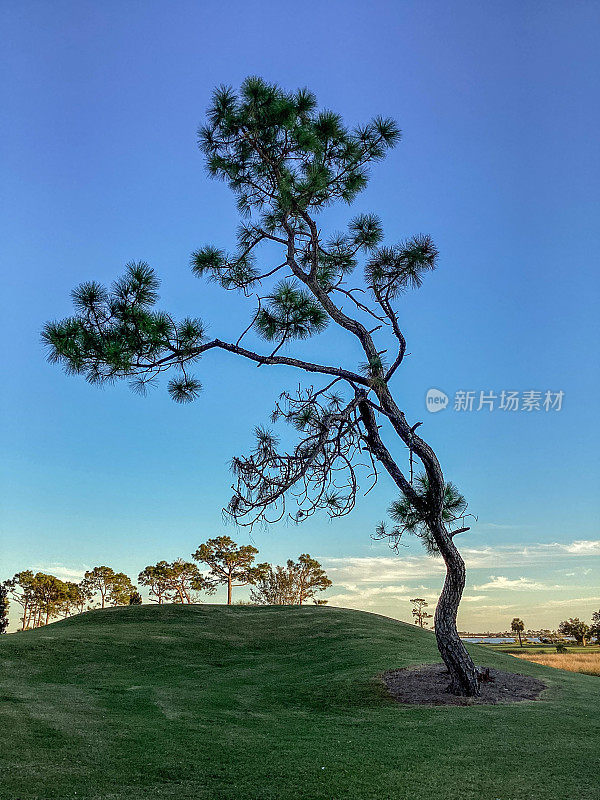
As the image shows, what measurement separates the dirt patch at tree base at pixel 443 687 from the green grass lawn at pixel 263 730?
0.85 ft

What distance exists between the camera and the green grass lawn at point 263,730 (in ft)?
15.8

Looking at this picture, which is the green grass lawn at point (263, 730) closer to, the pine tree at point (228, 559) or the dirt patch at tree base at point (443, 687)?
the dirt patch at tree base at point (443, 687)

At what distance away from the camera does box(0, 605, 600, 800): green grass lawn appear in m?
4.82

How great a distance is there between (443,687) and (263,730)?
10.2 ft

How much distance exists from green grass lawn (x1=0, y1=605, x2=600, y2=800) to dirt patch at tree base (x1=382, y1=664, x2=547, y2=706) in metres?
0.26

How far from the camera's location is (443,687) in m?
8.52

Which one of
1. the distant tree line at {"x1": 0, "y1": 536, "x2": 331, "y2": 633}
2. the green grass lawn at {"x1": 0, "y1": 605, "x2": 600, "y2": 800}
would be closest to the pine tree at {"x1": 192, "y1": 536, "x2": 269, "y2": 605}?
the distant tree line at {"x1": 0, "y1": 536, "x2": 331, "y2": 633}

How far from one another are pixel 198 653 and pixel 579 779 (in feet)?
27.4

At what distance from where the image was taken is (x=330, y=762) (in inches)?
211

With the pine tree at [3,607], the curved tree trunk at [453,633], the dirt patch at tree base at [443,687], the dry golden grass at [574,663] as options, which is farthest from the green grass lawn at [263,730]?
the pine tree at [3,607]

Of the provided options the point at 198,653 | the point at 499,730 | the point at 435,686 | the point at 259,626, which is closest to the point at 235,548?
the point at 259,626

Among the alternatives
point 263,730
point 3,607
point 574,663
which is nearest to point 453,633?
point 263,730

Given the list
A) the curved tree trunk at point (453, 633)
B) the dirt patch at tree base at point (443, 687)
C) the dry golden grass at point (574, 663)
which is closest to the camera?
the dirt patch at tree base at point (443, 687)

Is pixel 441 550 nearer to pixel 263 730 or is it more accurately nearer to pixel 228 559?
pixel 263 730
